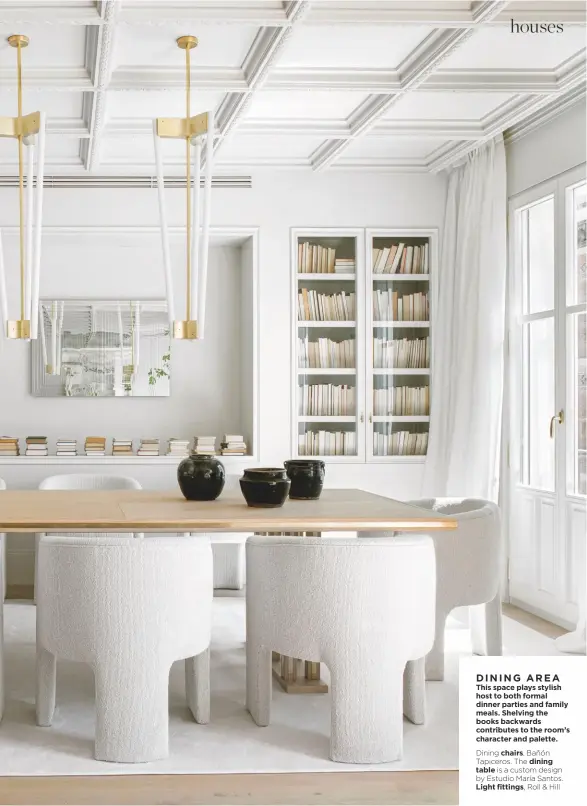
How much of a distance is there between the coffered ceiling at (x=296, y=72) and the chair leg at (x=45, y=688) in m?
2.31

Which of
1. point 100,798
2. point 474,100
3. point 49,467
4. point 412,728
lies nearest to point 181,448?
point 49,467

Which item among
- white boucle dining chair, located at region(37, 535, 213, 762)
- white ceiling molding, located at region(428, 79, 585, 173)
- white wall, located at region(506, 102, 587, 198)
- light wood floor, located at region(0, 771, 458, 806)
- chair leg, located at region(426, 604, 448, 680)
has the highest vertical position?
white ceiling molding, located at region(428, 79, 585, 173)

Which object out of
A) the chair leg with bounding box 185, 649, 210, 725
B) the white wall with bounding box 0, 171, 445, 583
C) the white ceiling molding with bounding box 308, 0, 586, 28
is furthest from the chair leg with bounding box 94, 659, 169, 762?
the white wall with bounding box 0, 171, 445, 583

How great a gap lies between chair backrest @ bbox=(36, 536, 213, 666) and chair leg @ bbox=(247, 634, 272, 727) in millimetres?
309

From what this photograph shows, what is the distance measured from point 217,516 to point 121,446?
306 centimetres

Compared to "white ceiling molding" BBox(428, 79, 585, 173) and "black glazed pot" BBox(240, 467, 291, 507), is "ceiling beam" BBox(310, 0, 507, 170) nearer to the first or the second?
"white ceiling molding" BBox(428, 79, 585, 173)

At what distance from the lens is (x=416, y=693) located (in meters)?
3.49

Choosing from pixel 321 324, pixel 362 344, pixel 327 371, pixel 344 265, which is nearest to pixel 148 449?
pixel 327 371

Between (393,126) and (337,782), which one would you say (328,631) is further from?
(393,126)

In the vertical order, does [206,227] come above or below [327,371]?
above

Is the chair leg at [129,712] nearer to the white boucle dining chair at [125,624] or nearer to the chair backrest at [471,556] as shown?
the white boucle dining chair at [125,624]

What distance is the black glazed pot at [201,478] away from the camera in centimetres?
393

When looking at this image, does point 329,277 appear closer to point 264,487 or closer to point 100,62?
point 100,62

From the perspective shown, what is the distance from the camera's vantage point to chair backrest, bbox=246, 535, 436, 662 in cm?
310
